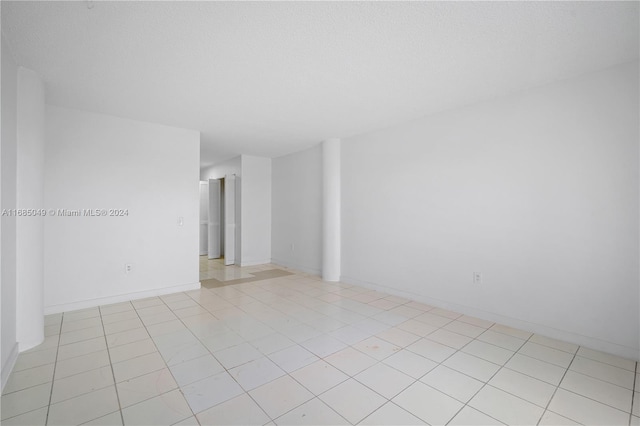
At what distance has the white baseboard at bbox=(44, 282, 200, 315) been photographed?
3.37m

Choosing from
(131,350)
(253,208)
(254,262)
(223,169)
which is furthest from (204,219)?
(131,350)

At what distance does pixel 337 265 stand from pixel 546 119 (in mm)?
3544

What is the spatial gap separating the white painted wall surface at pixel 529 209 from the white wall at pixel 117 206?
3.24m

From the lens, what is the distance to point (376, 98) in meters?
3.18

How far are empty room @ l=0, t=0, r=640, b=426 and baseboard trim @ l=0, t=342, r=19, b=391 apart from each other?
0.03 metres

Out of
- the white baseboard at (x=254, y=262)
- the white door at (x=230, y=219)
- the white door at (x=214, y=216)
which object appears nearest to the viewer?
the white baseboard at (x=254, y=262)

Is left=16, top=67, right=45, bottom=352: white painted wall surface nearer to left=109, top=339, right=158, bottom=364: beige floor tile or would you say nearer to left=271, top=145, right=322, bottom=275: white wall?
left=109, top=339, right=158, bottom=364: beige floor tile

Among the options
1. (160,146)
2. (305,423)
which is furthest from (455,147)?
(160,146)

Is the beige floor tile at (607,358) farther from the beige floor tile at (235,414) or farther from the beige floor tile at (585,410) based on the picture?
the beige floor tile at (235,414)

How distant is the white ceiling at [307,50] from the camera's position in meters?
1.81

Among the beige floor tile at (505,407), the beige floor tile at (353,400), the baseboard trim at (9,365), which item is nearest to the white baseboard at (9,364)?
the baseboard trim at (9,365)

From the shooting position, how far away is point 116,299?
3.77 meters

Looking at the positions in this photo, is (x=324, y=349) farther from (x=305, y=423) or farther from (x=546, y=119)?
(x=546, y=119)

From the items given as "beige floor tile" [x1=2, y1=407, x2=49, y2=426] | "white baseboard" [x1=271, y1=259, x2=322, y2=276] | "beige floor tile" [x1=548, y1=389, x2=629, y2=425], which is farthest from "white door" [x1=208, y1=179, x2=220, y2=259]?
"beige floor tile" [x1=548, y1=389, x2=629, y2=425]
